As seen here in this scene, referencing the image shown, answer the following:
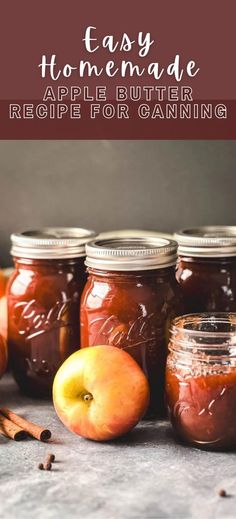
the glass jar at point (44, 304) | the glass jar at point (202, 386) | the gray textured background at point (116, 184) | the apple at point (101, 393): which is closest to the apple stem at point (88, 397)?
the apple at point (101, 393)

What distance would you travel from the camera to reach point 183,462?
4.18 ft

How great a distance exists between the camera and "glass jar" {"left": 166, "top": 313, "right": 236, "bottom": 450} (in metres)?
1.28

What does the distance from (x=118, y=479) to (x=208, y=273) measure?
1.44ft

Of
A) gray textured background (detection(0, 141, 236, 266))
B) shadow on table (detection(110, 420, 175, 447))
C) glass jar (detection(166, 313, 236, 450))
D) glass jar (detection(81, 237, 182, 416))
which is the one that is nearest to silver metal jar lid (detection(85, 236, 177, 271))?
glass jar (detection(81, 237, 182, 416))

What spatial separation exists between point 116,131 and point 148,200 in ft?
0.55

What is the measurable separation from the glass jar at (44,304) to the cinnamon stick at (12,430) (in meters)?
0.17

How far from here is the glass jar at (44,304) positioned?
153cm

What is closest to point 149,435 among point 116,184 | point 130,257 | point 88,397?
point 88,397

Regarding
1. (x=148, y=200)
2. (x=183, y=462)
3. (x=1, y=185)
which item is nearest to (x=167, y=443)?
(x=183, y=462)

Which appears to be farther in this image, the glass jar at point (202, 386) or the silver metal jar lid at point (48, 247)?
the silver metal jar lid at point (48, 247)

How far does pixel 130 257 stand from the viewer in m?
1.39

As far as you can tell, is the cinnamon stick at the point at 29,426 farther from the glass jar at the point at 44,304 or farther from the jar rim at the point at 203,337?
the jar rim at the point at 203,337

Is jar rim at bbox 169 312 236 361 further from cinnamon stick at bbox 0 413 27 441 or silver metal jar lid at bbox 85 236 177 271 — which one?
cinnamon stick at bbox 0 413 27 441

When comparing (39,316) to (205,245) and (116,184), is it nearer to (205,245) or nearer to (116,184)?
(205,245)
